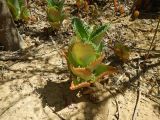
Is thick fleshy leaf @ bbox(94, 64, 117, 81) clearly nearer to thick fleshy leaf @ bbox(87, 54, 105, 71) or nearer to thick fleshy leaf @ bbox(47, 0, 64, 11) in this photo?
thick fleshy leaf @ bbox(87, 54, 105, 71)

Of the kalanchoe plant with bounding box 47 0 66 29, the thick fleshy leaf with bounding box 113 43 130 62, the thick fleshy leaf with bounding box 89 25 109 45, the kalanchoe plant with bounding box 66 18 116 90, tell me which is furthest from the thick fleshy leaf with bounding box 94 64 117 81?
the kalanchoe plant with bounding box 47 0 66 29

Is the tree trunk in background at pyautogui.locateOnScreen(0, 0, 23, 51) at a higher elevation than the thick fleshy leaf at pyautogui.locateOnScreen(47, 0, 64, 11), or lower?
lower

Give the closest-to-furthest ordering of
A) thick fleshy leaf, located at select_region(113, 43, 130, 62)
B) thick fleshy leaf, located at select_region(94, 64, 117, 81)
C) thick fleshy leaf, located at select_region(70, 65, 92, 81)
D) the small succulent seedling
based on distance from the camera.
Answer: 1. thick fleshy leaf, located at select_region(70, 65, 92, 81)
2. thick fleshy leaf, located at select_region(94, 64, 117, 81)
3. thick fleshy leaf, located at select_region(113, 43, 130, 62)
4. the small succulent seedling

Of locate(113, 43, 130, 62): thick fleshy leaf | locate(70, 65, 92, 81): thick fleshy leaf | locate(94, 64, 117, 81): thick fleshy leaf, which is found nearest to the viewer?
locate(70, 65, 92, 81): thick fleshy leaf

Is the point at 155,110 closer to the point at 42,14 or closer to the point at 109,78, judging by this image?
the point at 109,78

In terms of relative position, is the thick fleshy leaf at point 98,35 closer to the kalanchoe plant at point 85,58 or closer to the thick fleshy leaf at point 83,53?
the kalanchoe plant at point 85,58

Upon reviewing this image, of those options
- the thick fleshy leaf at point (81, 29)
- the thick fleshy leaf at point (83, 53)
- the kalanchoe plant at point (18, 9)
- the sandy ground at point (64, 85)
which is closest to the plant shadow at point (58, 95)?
the sandy ground at point (64, 85)
